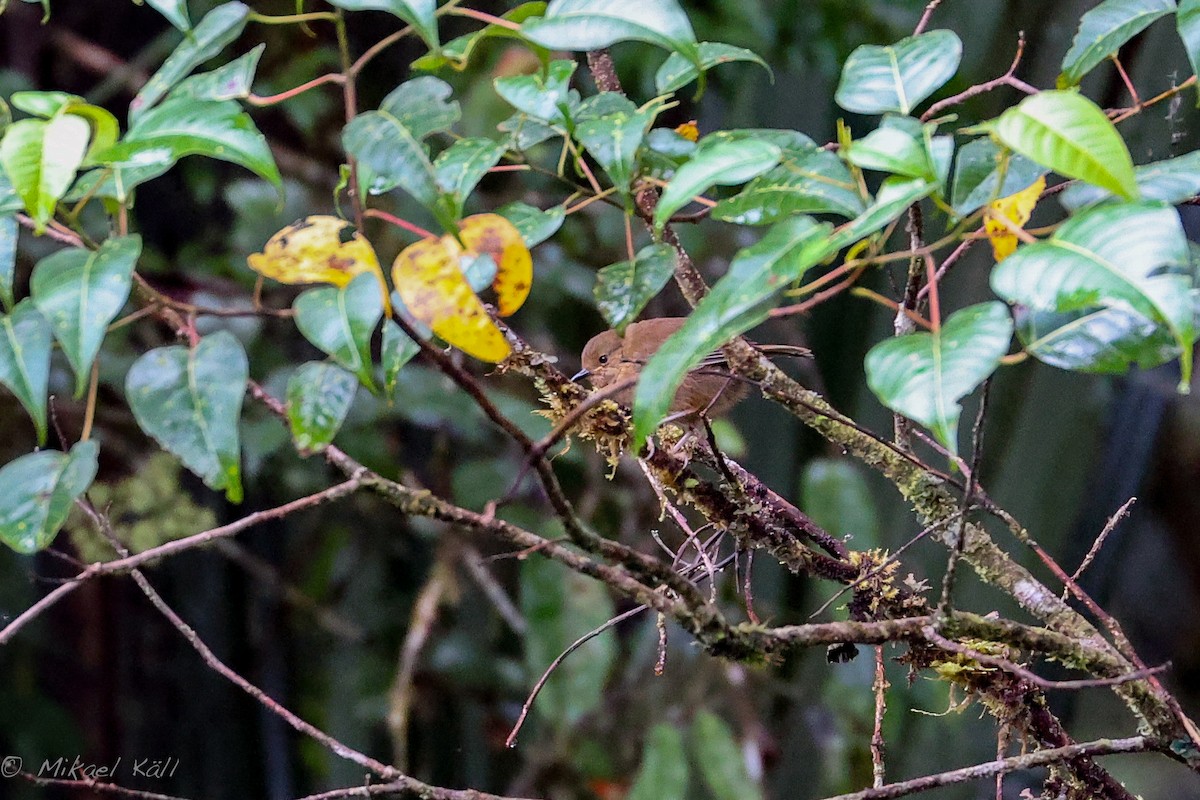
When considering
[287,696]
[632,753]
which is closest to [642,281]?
[632,753]

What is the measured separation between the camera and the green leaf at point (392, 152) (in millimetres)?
548

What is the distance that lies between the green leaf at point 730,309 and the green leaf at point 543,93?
187mm

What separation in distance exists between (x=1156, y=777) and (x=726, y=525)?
2.04 meters

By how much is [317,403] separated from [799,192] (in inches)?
12.6

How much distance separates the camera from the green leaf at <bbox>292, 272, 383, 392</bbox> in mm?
541

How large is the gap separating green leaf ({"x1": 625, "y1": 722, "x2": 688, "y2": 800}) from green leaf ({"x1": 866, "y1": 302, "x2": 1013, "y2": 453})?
1.35 meters

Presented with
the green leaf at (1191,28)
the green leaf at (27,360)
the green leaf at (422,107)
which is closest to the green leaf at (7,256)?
the green leaf at (27,360)

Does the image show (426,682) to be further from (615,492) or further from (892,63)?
(892,63)

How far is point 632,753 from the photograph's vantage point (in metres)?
2.15

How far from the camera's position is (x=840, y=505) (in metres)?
1.92

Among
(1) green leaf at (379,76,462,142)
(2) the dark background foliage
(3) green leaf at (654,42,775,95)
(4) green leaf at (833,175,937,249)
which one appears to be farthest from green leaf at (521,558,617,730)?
(4) green leaf at (833,175,937,249)

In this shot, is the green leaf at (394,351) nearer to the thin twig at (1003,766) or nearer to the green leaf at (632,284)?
the green leaf at (632,284)

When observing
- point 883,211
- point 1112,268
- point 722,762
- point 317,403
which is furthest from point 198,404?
point 722,762

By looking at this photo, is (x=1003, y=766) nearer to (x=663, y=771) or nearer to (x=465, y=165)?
(x=465, y=165)
